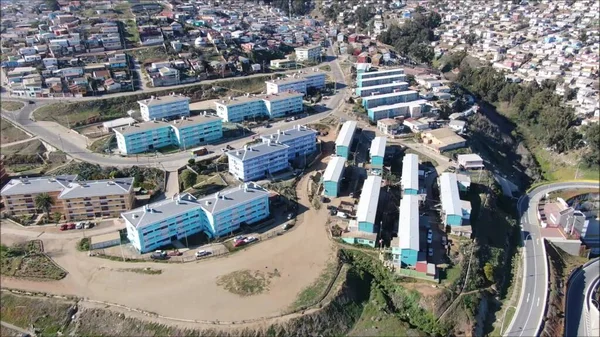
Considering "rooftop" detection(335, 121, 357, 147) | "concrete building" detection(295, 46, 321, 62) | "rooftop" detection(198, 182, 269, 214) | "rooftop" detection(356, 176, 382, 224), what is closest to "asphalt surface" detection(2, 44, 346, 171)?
"rooftop" detection(335, 121, 357, 147)

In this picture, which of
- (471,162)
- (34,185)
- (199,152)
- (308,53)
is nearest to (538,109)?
(471,162)

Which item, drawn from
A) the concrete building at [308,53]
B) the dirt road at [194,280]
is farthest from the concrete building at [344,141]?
the concrete building at [308,53]

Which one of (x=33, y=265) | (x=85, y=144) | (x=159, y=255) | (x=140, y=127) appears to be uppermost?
(x=140, y=127)

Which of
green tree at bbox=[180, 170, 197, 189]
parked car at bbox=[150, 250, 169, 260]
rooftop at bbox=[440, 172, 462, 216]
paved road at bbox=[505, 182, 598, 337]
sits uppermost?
green tree at bbox=[180, 170, 197, 189]

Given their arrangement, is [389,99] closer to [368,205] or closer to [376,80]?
[376,80]

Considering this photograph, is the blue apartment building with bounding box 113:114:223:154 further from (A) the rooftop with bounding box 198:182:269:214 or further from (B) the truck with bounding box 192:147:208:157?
(A) the rooftop with bounding box 198:182:269:214

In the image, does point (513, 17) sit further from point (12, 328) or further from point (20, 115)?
point (12, 328)

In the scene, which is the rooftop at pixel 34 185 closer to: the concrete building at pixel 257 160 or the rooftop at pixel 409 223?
the concrete building at pixel 257 160
